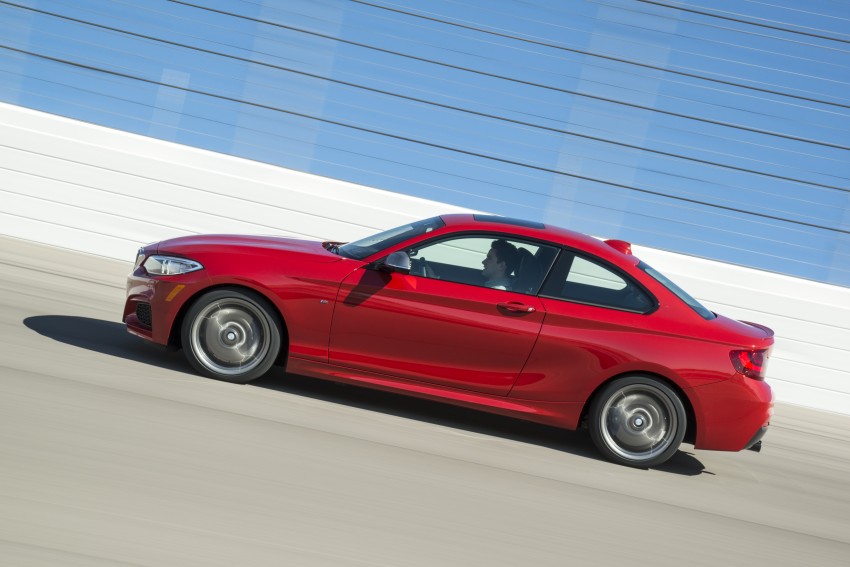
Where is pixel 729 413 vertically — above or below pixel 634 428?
above

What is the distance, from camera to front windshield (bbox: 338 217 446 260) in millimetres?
6121

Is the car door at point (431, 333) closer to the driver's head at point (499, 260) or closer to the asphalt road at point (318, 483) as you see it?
the driver's head at point (499, 260)

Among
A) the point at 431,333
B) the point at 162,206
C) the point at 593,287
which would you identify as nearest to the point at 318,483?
the point at 431,333

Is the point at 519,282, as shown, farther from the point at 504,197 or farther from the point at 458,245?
the point at 504,197

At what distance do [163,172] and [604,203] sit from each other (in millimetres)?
4946

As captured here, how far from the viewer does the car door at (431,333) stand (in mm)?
5852

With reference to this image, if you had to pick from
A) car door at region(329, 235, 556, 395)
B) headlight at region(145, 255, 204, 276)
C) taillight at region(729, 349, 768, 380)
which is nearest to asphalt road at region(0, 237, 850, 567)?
car door at region(329, 235, 556, 395)

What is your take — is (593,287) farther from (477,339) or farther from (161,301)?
(161,301)

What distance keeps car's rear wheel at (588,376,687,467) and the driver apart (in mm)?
937

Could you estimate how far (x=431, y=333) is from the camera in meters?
5.84

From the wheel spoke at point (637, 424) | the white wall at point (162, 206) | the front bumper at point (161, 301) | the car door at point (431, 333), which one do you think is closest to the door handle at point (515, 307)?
the car door at point (431, 333)

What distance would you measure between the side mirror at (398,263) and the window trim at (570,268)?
0.86 metres

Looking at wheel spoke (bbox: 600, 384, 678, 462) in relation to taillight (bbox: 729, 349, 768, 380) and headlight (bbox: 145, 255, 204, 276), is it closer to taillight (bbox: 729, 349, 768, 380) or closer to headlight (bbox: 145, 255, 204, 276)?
taillight (bbox: 729, 349, 768, 380)

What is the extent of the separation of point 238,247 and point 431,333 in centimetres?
135
